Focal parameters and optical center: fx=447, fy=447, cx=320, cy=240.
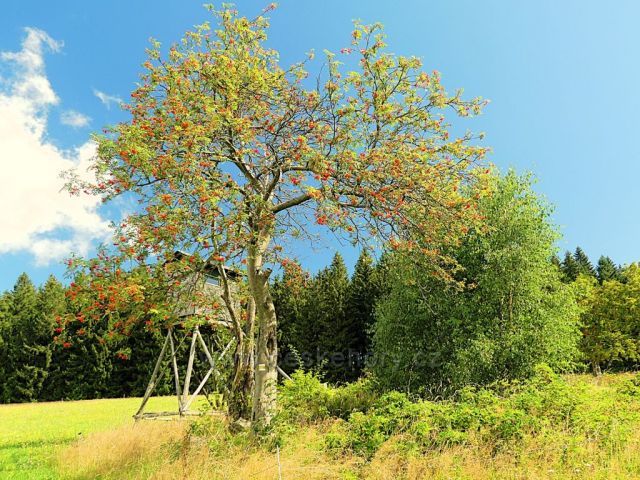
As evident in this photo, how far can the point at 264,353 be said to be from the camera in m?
8.77

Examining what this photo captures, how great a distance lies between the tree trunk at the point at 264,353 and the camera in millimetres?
8406

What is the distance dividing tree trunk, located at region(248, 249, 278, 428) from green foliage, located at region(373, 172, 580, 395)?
26.4 feet

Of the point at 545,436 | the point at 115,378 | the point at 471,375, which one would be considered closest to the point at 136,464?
the point at 545,436

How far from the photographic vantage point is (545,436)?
7.21 meters

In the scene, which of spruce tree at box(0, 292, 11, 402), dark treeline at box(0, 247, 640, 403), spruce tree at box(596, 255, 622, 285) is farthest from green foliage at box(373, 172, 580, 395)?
spruce tree at box(596, 255, 622, 285)

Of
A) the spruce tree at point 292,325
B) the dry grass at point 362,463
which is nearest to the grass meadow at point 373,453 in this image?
the dry grass at point 362,463

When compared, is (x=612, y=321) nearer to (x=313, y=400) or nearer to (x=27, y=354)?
(x=313, y=400)

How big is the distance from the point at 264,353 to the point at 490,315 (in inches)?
436

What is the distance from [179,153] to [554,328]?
1482 cm

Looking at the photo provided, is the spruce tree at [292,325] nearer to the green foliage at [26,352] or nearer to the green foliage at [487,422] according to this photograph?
the green foliage at [26,352]

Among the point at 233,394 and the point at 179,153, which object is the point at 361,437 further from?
the point at 179,153

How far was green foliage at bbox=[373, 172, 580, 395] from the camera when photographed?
52.8 feet

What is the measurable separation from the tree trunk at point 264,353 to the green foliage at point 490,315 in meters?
8.05

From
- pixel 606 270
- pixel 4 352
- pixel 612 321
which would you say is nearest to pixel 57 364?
pixel 4 352
